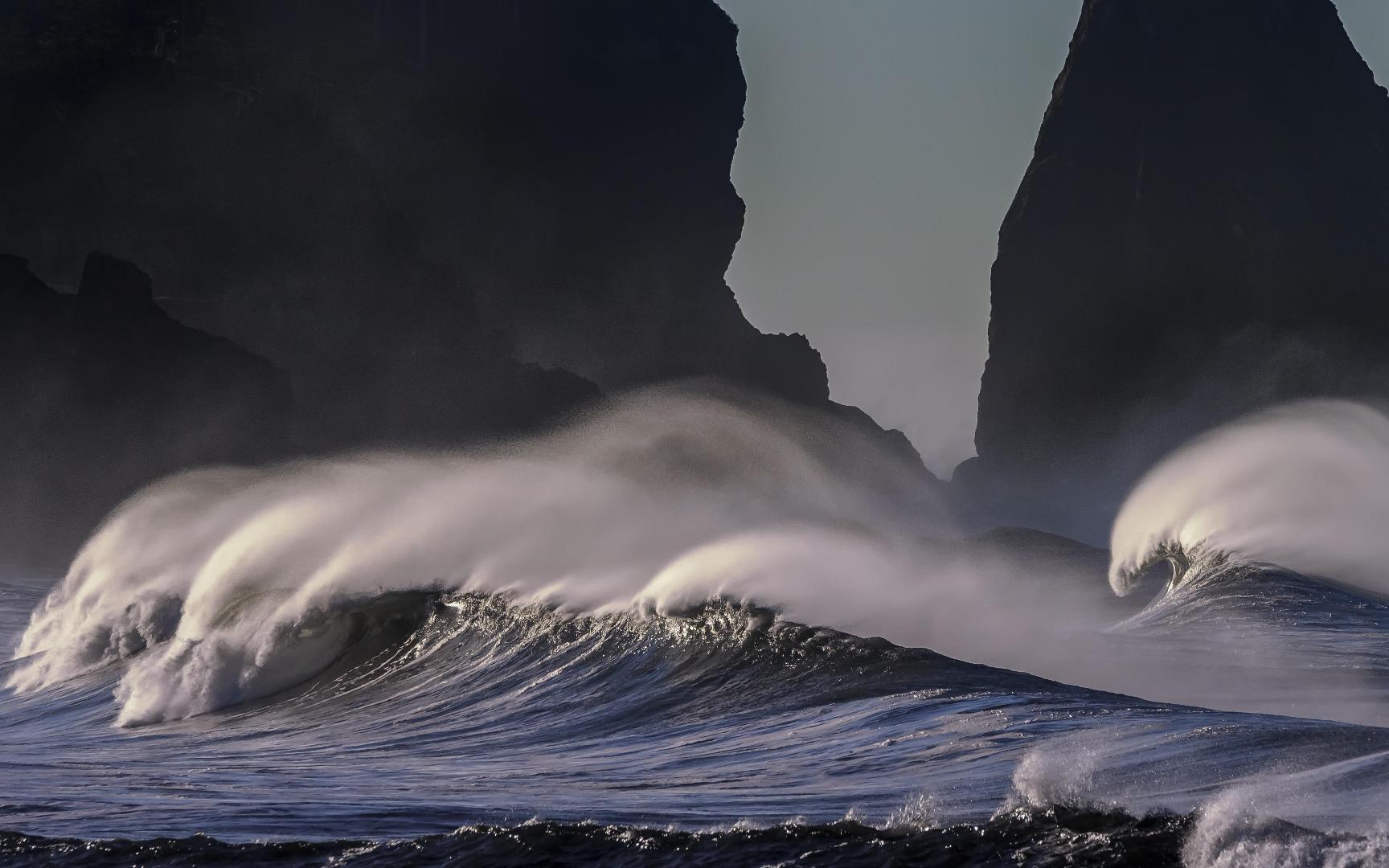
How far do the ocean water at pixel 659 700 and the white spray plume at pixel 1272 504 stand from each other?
41cm

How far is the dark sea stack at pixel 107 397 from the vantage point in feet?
249

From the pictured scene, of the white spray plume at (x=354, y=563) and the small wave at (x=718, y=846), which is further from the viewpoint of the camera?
the white spray plume at (x=354, y=563)

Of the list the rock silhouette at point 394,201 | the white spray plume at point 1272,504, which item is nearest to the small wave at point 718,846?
the white spray plume at point 1272,504

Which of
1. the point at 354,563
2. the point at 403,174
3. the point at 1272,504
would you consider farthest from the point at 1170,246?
the point at 354,563

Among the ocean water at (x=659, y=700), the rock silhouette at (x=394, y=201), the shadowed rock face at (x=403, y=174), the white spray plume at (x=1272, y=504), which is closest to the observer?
the ocean water at (x=659, y=700)

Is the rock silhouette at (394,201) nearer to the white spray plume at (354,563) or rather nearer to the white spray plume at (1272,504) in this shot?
the white spray plume at (354,563)

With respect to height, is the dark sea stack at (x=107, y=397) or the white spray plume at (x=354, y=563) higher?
the dark sea stack at (x=107, y=397)

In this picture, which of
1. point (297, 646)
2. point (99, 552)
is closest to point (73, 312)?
point (99, 552)

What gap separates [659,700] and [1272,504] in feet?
55.4

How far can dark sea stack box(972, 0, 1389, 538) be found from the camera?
101m

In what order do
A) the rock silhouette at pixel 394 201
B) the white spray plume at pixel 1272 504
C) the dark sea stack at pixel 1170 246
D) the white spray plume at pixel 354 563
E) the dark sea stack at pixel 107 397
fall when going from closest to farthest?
the white spray plume at pixel 354 563, the white spray plume at pixel 1272 504, the dark sea stack at pixel 107 397, the rock silhouette at pixel 394 201, the dark sea stack at pixel 1170 246

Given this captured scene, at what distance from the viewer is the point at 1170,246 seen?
102312 mm

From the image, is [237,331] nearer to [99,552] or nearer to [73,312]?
[73,312]

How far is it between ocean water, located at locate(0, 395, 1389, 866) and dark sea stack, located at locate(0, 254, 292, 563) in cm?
4821
